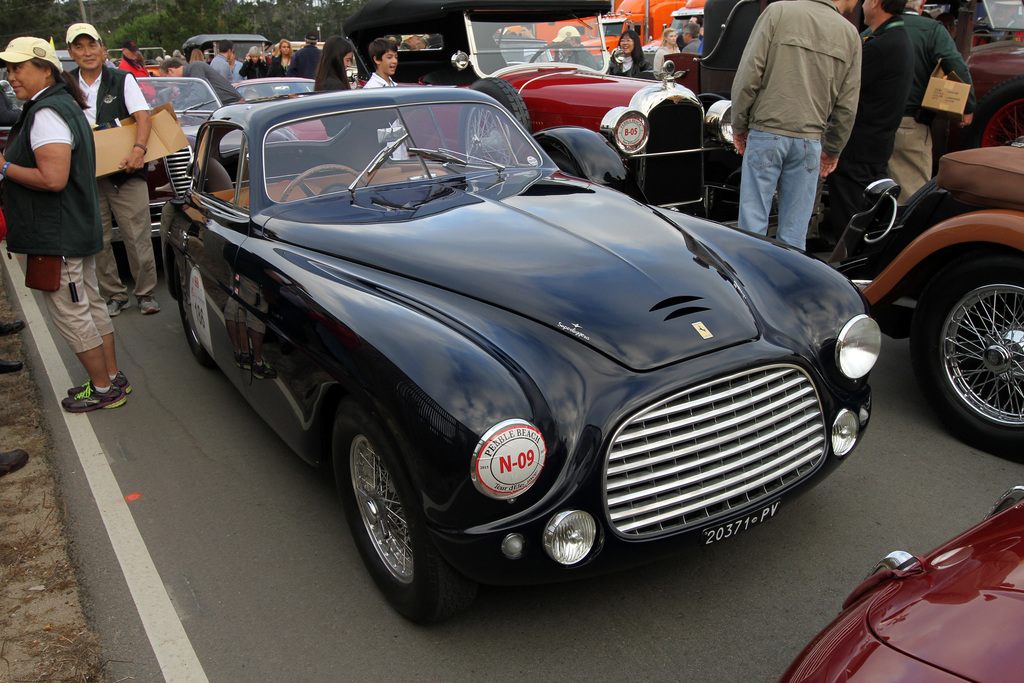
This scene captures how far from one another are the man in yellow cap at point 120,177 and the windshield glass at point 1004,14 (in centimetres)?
794

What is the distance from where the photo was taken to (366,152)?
12.5ft

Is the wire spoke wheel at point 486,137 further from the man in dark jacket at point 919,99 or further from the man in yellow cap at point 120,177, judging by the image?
the man in dark jacket at point 919,99

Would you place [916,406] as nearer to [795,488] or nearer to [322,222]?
[795,488]

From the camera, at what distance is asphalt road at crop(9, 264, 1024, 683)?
251 centimetres

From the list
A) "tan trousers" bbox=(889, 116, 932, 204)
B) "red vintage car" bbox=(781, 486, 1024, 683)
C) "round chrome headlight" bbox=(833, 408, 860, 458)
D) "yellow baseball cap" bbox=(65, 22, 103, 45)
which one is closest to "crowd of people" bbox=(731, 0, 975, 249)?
"tan trousers" bbox=(889, 116, 932, 204)

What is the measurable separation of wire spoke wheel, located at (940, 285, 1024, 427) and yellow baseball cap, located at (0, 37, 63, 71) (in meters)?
4.65

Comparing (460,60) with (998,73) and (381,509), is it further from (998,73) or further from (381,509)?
(381,509)

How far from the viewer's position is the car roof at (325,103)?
12.6 feet

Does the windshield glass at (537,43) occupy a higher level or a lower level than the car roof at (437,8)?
lower

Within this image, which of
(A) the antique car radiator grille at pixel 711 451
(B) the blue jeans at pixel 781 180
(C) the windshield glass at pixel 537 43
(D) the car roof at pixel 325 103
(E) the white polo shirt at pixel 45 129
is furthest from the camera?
(C) the windshield glass at pixel 537 43

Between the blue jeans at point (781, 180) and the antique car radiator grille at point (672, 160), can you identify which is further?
the antique car radiator grille at point (672, 160)

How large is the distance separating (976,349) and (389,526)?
2.73 m

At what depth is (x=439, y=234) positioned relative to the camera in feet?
10.3

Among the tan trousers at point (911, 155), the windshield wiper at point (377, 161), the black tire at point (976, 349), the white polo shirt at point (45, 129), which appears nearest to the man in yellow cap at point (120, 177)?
the white polo shirt at point (45, 129)
